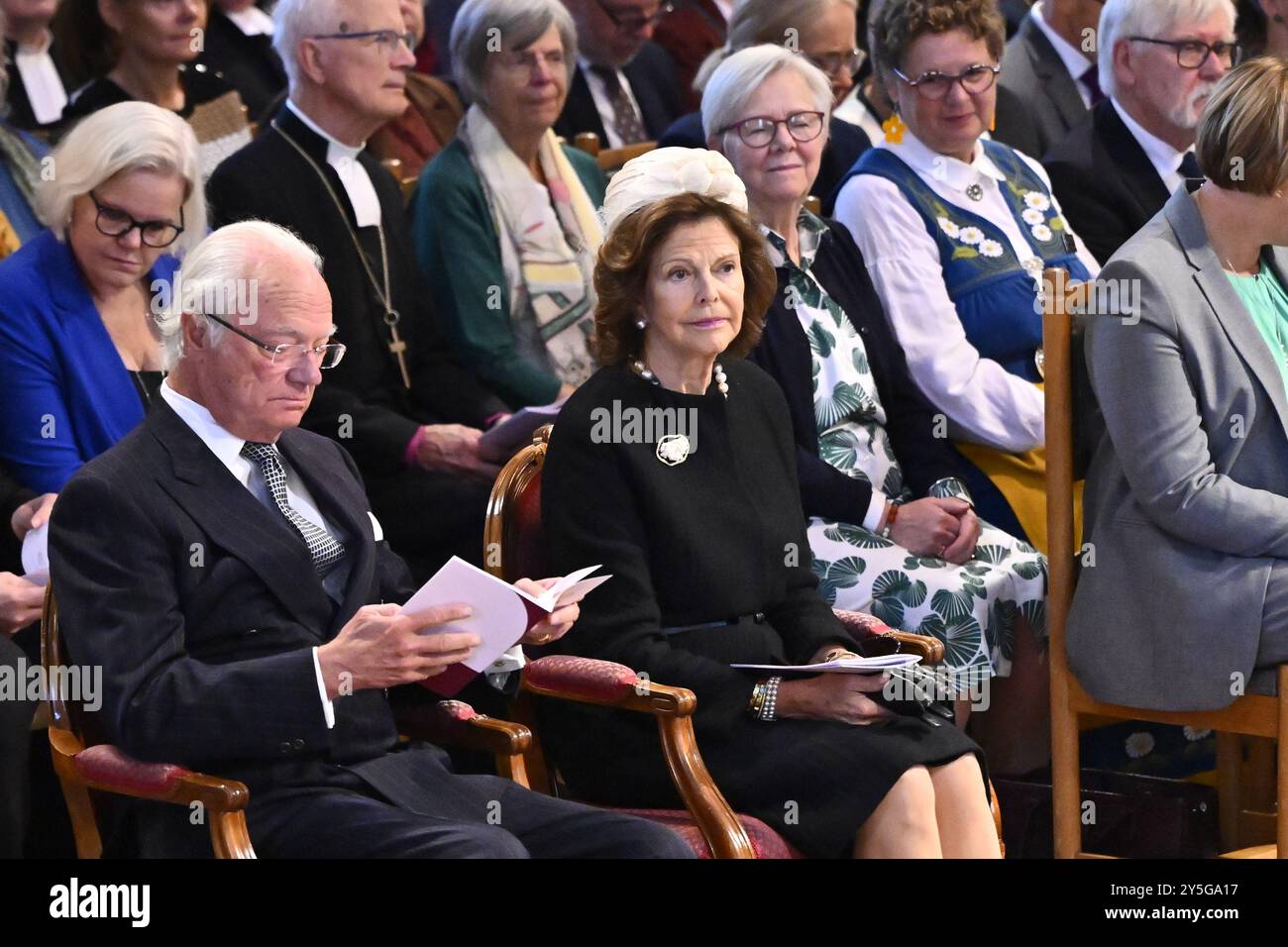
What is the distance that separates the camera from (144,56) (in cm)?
463

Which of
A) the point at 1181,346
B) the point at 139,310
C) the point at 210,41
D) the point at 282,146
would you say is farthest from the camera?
the point at 210,41

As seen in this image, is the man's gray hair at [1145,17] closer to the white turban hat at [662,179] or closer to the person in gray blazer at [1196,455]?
the person in gray blazer at [1196,455]

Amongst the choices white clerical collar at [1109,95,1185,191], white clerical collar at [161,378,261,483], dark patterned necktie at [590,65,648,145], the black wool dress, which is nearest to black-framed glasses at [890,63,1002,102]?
white clerical collar at [1109,95,1185,191]

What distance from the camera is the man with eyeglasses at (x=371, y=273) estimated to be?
4.20 meters

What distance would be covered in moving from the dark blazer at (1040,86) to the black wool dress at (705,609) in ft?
8.14

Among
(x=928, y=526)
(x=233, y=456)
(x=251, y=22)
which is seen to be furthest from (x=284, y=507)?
(x=251, y=22)

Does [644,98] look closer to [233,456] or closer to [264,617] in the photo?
[233,456]

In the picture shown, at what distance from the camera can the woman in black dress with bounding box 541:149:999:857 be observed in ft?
9.99

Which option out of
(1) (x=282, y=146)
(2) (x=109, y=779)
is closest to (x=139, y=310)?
(1) (x=282, y=146)

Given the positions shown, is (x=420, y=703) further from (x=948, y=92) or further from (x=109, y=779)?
(x=948, y=92)

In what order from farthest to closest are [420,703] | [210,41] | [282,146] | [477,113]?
[210,41], [477,113], [282,146], [420,703]

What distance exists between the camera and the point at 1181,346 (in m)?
3.45

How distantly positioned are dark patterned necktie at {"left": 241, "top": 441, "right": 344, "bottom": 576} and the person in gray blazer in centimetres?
Answer: 146

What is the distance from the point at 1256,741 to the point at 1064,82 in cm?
240
